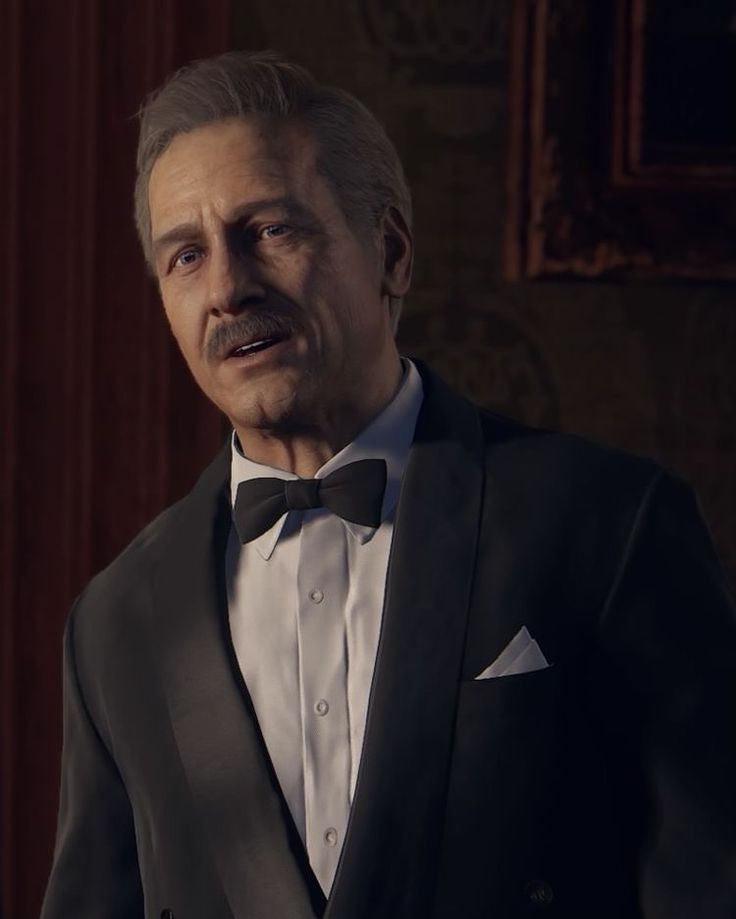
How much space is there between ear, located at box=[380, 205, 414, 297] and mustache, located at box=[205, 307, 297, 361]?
19 cm

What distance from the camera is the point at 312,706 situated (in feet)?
5.40

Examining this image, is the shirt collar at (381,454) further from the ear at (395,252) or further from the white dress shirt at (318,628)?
the ear at (395,252)

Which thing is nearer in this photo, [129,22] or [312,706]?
[312,706]

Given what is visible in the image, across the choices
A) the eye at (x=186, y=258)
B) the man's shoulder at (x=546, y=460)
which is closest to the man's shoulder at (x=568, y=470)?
the man's shoulder at (x=546, y=460)

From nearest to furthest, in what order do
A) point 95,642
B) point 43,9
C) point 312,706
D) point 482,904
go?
point 482,904 < point 312,706 < point 95,642 < point 43,9

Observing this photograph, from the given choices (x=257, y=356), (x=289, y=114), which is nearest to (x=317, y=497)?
(x=257, y=356)

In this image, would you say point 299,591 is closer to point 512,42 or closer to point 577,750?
point 577,750

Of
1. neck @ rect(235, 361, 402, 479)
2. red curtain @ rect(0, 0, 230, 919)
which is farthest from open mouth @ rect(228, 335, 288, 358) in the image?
red curtain @ rect(0, 0, 230, 919)

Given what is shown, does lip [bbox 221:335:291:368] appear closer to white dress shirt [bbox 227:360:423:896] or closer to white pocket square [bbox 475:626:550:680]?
white dress shirt [bbox 227:360:423:896]

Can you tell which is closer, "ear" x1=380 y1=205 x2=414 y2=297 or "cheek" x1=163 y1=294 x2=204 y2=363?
"cheek" x1=163 y1=294 x2=204 y2=363

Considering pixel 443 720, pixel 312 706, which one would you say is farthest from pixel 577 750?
pixel 312 706

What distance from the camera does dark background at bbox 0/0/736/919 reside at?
2.48 meters

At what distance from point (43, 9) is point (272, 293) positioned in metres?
1.11

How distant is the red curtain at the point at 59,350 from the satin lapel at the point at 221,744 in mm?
751
